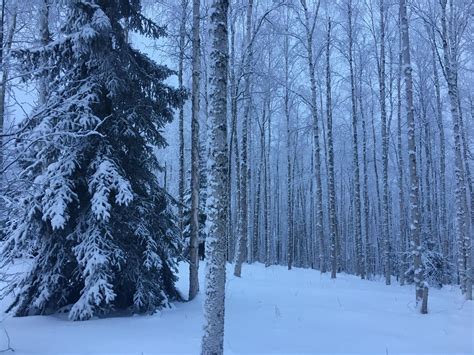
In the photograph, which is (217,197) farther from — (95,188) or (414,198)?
(414,198)

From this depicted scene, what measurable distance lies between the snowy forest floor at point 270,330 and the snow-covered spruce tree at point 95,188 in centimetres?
61

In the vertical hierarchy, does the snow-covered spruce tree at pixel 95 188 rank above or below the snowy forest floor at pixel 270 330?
above

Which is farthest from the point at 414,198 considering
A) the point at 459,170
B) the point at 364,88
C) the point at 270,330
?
the point at 364,88

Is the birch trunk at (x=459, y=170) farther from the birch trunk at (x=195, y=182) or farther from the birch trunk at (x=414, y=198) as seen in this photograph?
the birch trunk at (x=195, y=182)

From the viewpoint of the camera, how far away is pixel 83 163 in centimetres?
786

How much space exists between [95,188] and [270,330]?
13.8 ft

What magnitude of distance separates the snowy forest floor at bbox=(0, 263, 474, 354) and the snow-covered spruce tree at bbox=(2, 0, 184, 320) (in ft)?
2.00

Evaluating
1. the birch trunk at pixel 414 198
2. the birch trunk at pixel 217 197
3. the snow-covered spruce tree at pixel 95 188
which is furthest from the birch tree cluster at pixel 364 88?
the birch trunk at pixel 217 197

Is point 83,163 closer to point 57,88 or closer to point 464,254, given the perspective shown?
point 57,88

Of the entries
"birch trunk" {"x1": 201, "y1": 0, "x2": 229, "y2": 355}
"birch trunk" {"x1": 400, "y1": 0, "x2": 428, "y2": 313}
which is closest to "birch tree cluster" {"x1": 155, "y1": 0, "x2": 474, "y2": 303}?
"birch trunk" {"x1": 400, "y1": 0, "x2": 428, "y2": 313}

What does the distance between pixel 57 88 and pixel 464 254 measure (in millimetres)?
12800

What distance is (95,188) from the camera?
294 inches

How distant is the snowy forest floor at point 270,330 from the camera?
5777 mm

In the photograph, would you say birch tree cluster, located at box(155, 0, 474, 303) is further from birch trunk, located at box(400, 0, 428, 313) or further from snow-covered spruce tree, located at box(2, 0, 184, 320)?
snow-covered spruce tree, located at box(2, 0, 184, 320)
